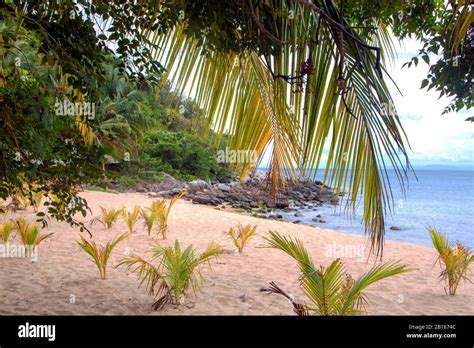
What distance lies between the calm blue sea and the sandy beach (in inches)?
41.5

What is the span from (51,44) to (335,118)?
940 millimetres

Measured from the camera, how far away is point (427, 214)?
17.5m

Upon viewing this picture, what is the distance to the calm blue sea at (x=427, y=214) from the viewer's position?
38.8ft

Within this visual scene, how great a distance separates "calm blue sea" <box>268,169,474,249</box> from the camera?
11.8 metres

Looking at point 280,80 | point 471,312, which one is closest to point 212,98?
point 280,80

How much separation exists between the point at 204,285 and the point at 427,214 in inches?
624

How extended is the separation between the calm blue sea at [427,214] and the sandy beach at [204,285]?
105 centimetres
